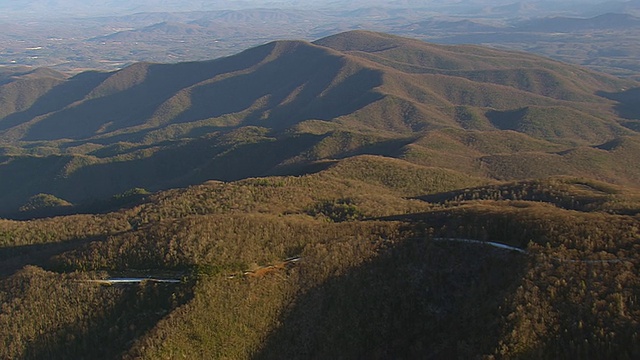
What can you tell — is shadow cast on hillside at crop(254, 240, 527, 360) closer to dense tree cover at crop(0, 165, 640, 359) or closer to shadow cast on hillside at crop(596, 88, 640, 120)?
dense tree cover at crop(0, 165, 640, 359)

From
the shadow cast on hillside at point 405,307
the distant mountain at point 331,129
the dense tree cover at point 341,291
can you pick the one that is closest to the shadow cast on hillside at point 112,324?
the dense tree cover at point 341,291

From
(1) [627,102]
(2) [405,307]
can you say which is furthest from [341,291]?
(1) [627,102]

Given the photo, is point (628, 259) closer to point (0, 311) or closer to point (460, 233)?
point (460, 233)

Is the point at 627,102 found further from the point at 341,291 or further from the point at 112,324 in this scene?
the point at 112,324

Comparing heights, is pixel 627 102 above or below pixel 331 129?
below

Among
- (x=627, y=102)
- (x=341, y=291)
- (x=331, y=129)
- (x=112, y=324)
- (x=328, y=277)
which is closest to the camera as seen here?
(x=112, y=324)

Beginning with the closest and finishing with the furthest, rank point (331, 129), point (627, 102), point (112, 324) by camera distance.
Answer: point (112, 324) → point (331, 129) → point (627, 102)

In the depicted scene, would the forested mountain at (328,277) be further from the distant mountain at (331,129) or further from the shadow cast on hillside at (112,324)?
the distant mountain at (331,129)
